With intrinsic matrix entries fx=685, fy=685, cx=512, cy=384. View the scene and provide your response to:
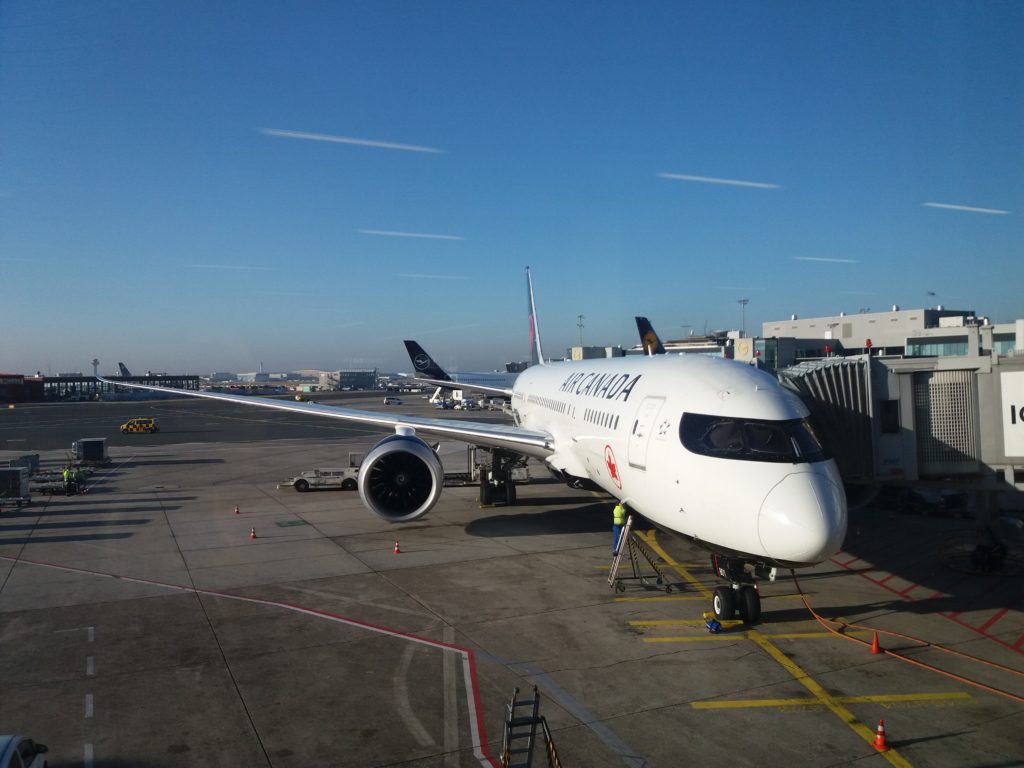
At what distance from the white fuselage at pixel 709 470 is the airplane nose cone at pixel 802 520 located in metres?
0.01

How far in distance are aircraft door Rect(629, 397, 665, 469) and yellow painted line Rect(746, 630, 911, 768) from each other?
345 centimetres

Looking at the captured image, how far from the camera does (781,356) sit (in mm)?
37875

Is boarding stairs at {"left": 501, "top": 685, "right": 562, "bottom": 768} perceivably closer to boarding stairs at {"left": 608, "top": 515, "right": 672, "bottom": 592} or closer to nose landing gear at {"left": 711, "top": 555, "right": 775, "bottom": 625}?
nose landing gear at {"left": 711, "top": 555, "right": 775, "bottom": 625}

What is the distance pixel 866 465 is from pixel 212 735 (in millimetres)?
12924

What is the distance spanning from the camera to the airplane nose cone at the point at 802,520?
9.26m

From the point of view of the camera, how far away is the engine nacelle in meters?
17.7

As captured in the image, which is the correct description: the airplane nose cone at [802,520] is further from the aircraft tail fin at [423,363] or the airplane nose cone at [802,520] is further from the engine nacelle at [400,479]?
the aircraft tail fin at [423,363]

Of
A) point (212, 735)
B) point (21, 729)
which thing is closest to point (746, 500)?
point (212, 735)

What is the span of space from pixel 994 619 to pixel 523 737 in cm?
938

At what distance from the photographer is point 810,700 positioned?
29.6 feet

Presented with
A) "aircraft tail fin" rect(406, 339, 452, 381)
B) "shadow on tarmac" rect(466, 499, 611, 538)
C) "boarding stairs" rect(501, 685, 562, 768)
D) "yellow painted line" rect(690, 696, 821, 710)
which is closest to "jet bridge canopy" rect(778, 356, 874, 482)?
"yellow painted line" rect(690, 696, 821, 710)

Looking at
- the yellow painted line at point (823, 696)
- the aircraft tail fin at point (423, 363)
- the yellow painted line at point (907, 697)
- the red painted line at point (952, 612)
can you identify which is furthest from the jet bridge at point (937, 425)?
the aircraft tail fin at point (423, 363)

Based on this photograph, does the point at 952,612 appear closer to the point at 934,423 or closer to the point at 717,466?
the point at 934,423

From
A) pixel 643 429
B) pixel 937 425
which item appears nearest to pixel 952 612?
pixel 937 425
